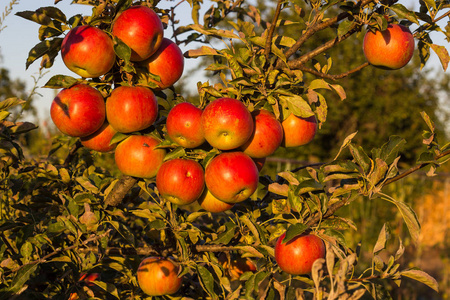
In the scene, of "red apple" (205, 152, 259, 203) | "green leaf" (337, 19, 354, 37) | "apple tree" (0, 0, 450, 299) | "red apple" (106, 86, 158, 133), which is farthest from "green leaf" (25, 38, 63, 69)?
"green leaf" (337, 19, 354, 37)

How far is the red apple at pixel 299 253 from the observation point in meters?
1.27

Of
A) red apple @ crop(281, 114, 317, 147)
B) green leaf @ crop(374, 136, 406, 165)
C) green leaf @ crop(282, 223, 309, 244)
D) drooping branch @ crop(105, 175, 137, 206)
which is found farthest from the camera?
drooping branch @ crop(105, 175, 137, 206)

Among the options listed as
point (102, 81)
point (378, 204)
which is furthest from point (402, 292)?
point (102, 81)

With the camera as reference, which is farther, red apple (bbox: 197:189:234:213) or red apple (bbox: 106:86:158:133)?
red apple (bbox: 197:189:234:213)

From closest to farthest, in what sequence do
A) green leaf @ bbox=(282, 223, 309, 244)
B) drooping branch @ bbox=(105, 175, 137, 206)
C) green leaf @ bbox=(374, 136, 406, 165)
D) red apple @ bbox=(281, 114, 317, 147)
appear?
green leaf @ bbox=(282, 223, 309, 244), green leaf @ bbox=(374, 136, 406, 165), red apple @ bbox=(281, 114, 317, 147), drooping branch @ bbox=(105, 175, 137, 206)

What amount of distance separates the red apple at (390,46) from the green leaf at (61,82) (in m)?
0.94

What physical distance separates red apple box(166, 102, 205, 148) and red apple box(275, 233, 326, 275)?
0.39 m

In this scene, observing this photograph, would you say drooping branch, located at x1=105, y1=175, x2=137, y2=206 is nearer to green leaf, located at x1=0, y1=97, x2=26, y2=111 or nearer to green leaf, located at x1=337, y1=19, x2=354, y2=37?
green leaf, located at x1=0, y1=97, x2=26, y2=111

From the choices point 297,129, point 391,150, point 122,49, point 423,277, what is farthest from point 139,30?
point 423,277

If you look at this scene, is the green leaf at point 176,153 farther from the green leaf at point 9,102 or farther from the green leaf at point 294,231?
the green leaf at point 9,102

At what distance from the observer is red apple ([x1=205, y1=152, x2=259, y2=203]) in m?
1.23

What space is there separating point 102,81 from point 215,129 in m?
0.42

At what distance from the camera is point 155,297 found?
5.55 feet

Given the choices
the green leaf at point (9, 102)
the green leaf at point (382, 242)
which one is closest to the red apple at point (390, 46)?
the green leaf at point (382, 242)
